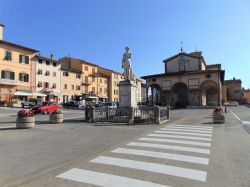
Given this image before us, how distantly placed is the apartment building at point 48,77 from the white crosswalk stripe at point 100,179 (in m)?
48.4

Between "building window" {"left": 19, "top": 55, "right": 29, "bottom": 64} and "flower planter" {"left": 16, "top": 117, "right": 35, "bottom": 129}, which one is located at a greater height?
"building window" {"left": 19, "top": 55, "right": 29, "bottom": 64}

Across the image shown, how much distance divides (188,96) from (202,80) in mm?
4261

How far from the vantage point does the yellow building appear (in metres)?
44.1

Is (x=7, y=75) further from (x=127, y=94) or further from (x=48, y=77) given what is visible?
(x=127, y=94)

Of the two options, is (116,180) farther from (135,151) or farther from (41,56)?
(41,56)

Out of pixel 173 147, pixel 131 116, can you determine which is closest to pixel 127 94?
pixel 131 116

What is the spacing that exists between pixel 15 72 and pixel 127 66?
33069 millimetres

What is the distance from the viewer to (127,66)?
20062 mm

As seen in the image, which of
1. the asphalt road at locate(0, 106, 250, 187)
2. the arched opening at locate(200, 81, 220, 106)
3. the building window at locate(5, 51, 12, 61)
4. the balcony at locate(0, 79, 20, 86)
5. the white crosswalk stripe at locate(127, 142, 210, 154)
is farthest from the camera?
the arched opening at locate(200, 81, 220, 106)

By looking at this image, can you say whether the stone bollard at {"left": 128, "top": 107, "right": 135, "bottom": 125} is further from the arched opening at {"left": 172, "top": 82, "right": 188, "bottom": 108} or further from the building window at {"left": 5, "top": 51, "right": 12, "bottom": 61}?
the building window at {"left": 5, "top": 51, "right": 12, "bottom": 61}

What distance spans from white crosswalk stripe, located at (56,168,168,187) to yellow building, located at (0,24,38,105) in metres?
41.4

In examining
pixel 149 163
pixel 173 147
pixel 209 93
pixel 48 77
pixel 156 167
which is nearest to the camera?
pixel 156 167

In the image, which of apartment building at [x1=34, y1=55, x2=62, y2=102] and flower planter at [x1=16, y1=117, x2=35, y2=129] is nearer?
flower planter at [x1=16, y1=117, x2=35, y2=129]

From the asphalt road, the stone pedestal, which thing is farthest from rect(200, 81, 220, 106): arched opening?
the asphalt road
